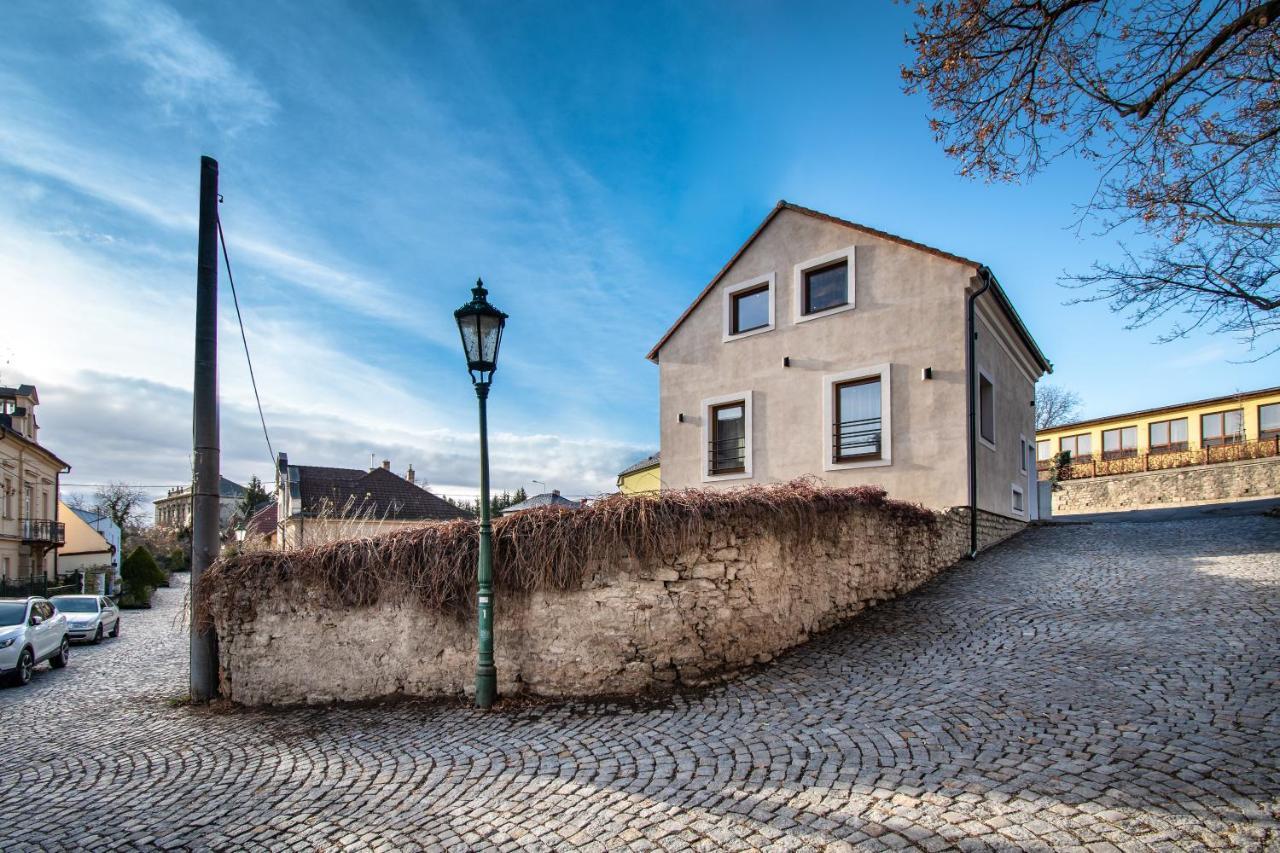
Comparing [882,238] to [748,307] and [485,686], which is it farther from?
[485,686]

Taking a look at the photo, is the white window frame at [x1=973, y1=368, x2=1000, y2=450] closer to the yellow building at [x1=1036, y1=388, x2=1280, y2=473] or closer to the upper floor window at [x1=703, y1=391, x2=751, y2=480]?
the upper floor window at [x1=703, y1=391, x2=751, y2=480]

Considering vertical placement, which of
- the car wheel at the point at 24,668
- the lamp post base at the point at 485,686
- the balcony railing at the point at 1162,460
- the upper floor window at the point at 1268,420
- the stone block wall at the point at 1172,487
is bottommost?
the car wheel at the point at 24,668

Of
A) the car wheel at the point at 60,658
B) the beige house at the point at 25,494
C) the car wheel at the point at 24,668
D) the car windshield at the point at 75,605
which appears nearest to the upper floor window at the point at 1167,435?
the car wheel at the point at 24,668

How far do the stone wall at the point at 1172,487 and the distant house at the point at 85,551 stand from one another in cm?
4714

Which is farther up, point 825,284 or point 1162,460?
point 825,284

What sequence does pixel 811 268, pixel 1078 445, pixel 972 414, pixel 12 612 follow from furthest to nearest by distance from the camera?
1. pixel 1078 445
2. pixel 811 268
3. pixel 972 414
4. pixel 12 612

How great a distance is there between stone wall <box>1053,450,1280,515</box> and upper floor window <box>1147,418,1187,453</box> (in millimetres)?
4064

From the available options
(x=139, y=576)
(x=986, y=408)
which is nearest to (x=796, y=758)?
(x=986, y=408)

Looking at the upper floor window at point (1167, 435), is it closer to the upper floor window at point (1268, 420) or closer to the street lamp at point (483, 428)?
the upper floor window at point (1268, 420)

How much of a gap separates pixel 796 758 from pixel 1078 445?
37299 mm

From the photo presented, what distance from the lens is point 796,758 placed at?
182 inches

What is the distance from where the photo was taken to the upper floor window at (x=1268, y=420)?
89.8 feet

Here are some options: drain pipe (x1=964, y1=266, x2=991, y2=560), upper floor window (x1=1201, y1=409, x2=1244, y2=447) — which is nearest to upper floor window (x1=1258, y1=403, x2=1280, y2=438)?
upper floor window (x1=1201, y1=409, x2=1244, y2=447)

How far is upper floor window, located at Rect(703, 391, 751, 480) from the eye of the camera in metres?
15.4
